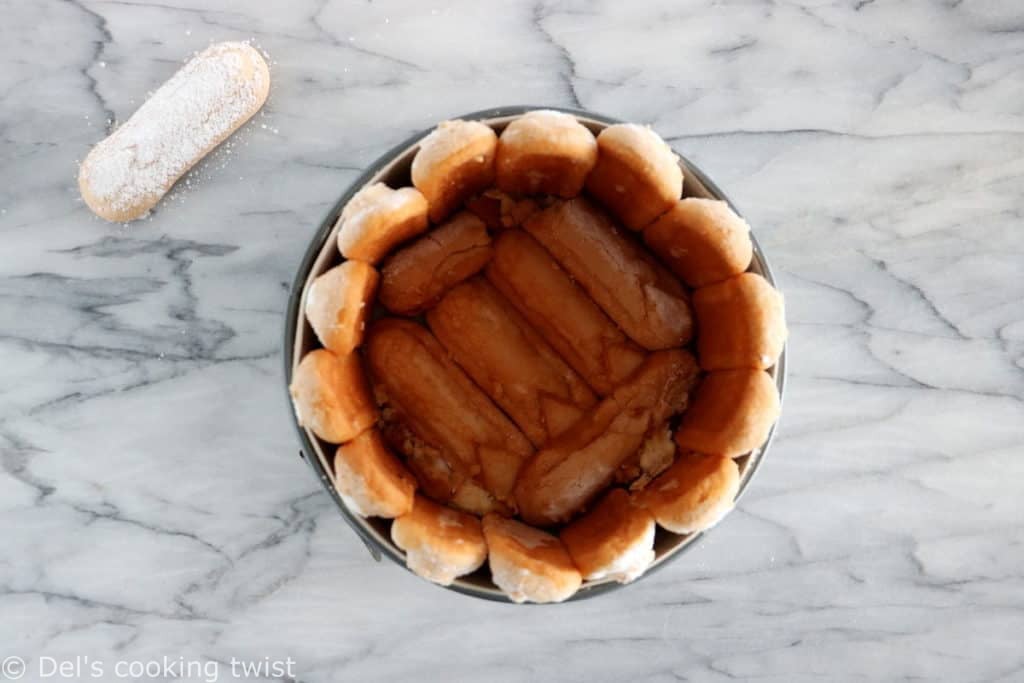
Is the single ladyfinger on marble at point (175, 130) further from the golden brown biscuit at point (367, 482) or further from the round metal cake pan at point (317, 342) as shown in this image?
the golden brown biscuit at point (367, 482)

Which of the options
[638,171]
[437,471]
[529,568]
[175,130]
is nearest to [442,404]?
[437,471]

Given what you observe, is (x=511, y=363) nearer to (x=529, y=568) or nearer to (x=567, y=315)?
(x=567, y=315)

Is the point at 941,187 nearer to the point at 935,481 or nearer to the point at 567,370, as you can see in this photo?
the point at 935,481

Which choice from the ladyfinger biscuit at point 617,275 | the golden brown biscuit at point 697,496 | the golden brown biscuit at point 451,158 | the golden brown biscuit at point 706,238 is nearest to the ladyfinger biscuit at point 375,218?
the golden brown biscuit at point 451,158

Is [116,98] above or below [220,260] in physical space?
above

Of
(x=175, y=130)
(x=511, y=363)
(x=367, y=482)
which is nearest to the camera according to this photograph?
(x=367, y=482)

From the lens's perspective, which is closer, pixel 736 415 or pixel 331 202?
pixel 736 415

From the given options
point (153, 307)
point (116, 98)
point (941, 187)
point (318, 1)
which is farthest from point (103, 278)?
point (941, 187)
